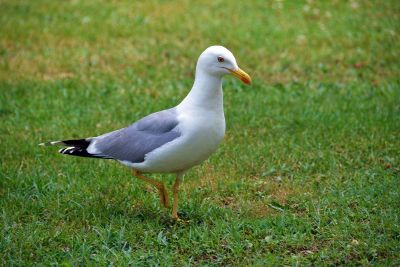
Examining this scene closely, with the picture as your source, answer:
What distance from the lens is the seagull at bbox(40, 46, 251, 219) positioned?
505 centimetres

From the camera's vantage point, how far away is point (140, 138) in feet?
17.5

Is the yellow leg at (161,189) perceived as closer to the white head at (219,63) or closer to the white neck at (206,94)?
the white neck at (206,94)

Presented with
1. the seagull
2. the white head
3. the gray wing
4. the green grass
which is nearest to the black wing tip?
the gray wing

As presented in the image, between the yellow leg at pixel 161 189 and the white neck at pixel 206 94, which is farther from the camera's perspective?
the yellow leg at pixel 161 189

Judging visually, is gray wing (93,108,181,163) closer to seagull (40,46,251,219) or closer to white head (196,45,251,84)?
seagull (40,46,251,219)

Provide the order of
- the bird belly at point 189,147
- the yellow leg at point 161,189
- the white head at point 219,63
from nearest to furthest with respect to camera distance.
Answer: the bird belly at point 189,147
the white head at point 219,63
the yellow leg at point 161,189

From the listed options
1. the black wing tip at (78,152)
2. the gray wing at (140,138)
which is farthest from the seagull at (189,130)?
the black wing tip at (78,152)

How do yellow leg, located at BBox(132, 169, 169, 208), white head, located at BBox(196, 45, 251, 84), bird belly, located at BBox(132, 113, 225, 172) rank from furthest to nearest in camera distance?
1. yellow leg, located at BBox(132, 169, 169, 208)
2. white head, located at BBox(196, 45, 251, 84)
3. bird belly, located at BBox(132, 113, 225, 172)

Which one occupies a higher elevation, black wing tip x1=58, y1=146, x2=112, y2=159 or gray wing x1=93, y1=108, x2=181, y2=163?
gray wing x1=93, y1=108, x2=181, y2=163

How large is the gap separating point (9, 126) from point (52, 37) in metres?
3.12

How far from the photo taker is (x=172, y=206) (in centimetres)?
557

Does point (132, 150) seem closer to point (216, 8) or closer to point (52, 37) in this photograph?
point (52, 37)

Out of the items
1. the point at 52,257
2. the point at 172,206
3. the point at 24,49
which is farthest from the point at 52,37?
the point at 52,257

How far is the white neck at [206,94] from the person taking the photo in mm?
5117
